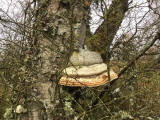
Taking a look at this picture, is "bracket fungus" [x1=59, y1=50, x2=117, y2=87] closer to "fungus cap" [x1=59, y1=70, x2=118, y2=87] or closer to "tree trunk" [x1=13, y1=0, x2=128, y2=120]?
"fungus cap" [x1=59, y1=70, x2=118, y2=87]

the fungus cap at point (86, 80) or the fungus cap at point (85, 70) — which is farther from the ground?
the fungus cap at point (85, 70)

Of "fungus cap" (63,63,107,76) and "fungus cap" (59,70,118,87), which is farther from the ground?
"fungus cap" (63,63,107,76)

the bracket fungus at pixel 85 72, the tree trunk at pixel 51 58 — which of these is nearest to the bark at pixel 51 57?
the tree trunk at pixel 51 58

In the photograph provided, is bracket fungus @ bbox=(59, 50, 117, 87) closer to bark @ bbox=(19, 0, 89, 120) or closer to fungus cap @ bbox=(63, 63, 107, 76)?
fungus cap @ bbox=(63, 63, 107, 76)

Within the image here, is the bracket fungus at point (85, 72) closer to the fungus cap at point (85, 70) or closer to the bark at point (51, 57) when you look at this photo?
the fungus cap at point (85, 70)

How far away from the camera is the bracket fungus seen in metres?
1.77

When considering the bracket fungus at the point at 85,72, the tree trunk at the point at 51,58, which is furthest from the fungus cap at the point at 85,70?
the tree trunk at the point at 51,58

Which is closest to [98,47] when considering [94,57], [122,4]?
[94,57]

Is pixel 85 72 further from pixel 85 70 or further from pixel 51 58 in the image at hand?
pixel 51 58

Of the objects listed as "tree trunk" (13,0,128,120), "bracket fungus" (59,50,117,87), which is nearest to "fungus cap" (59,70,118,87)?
"bracket fungus" (59,50,117,87)

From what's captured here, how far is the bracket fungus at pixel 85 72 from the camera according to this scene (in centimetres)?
177

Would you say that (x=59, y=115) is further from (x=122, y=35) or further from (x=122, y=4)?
(x=122, y=4)

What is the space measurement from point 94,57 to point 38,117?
3.20 feet

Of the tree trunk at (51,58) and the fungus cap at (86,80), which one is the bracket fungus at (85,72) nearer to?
the fungus cap at (86,80)
